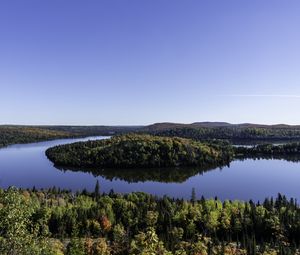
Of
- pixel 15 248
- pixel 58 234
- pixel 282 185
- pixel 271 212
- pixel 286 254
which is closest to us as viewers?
pixel 15 248

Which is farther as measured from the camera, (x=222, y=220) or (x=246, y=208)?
(x=246, y=208)

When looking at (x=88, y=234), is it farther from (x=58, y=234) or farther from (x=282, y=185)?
(x=282, y=185)

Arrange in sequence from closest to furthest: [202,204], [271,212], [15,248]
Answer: [15,248] < [271,212] < [202,204]

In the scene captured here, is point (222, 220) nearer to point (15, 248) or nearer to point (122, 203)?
point (122, 203)

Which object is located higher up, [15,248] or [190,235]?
[15,248]

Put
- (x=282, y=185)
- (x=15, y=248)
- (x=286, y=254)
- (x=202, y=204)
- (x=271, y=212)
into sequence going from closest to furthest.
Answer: (x=15, y=248), (x=286, y=254), (x=271, y=212), (x=202, y=204), (x=282, y=185)

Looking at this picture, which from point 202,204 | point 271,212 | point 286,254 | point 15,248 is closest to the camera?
point 15,248

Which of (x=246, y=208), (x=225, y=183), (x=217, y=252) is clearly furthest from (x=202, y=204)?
(x=225, y=183)

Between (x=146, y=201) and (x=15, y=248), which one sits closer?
(x=15, y=248)

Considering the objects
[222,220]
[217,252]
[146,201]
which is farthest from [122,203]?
[217,252]
